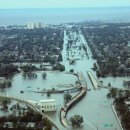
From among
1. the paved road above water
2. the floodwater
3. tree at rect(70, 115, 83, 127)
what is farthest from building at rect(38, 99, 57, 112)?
tree at rect(70, 115, 83, 127)

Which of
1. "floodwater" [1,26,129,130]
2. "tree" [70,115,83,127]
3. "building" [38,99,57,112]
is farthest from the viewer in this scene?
"building" [38,99,57,112]

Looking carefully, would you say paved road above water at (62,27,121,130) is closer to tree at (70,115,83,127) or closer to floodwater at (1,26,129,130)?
floodwater at (1,26,129,130)

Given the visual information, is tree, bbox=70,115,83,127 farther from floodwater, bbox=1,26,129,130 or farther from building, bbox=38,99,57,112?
building, bbox=38,99,57,112

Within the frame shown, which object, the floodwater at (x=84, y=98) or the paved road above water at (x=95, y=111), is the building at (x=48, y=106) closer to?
the floodwater at (x=84, y=98)

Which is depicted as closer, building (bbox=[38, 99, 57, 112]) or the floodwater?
the floodwater

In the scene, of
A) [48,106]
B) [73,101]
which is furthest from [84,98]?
[48,106]

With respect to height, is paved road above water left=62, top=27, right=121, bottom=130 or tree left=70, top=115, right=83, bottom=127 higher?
tree left=70, top=115, right=83, bottom=127

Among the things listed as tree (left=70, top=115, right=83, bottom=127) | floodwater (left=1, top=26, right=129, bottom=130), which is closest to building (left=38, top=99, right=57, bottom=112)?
floodwater (left=1, top=26, right=129, bottom=130)

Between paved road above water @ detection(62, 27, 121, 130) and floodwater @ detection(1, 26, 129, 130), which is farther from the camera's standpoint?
floodwater @ detection(1, 26, 129, 130)

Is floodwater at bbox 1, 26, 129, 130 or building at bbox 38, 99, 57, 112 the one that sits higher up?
building at bbox 38, 99, 57, 112

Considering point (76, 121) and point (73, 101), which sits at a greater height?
point (76, 121)

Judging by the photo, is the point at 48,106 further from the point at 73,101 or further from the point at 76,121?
the point at 76,121

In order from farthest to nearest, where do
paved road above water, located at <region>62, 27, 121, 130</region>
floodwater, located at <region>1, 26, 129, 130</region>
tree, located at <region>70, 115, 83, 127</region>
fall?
floodwater, located at <region>1, 26, 129, 130</region>, paved road above water, located at <region>62, 27, 121, 130</region>, tree, located at <region>70, 115, 83, 127</region>

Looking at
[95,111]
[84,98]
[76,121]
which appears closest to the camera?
[76,121]
